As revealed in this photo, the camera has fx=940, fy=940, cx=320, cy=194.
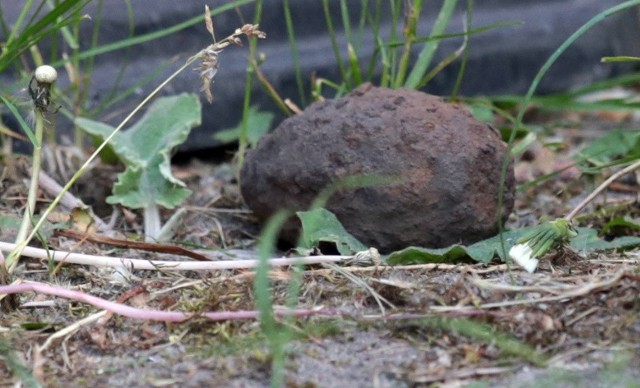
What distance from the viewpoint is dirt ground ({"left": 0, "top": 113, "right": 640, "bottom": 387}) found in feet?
4.31

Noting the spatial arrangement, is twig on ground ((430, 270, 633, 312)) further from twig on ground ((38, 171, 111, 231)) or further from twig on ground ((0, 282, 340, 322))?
twig on ground ((38, 171, 111, 231))

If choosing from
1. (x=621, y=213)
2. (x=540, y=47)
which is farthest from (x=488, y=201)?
(x=540, y=47)

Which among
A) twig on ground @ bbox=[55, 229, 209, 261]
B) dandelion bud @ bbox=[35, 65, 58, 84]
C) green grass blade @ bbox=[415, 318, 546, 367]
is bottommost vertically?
green grass blade @ bbox=[415, 318, 546, 367]

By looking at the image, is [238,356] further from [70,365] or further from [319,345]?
[70,365]

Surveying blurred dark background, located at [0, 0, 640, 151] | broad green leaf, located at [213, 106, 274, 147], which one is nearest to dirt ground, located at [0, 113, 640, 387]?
broad green leaf, located at [213, 106, 274, 147]

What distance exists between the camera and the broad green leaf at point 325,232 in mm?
1751

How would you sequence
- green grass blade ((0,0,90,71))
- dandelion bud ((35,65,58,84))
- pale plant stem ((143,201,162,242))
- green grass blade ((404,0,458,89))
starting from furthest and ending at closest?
green grass blade ((404,0,458,89)) < pale plant stem ((143,201,162,242)) < green grass blade ((0,0,90,71)) < dandelion bud ((35,65,58,84))

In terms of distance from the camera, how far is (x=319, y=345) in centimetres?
140

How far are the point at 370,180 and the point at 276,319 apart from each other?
18.0 inches

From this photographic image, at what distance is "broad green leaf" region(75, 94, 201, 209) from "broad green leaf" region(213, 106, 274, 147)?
0.25 m

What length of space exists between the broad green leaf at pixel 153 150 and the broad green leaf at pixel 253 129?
0.25 metres

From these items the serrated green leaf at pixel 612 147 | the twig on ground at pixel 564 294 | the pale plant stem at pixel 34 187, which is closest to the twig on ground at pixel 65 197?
the pale plant stem at pixel 34 187

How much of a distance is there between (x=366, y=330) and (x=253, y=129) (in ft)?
3.79

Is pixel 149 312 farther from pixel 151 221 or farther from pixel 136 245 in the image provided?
pixel 151 221
